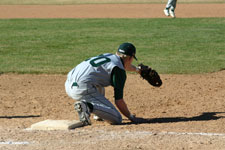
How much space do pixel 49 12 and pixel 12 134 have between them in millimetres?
18557

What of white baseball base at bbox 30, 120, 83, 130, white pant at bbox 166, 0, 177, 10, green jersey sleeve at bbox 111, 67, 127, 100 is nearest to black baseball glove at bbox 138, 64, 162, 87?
green jersey sleeve at bbox 111, 67, 127, 100

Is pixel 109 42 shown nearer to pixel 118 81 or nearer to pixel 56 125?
pixel 118 81

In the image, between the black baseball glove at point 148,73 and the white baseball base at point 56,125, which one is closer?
the white baseball base at point 56,125

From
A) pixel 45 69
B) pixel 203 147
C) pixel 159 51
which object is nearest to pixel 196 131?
pixel 203 147

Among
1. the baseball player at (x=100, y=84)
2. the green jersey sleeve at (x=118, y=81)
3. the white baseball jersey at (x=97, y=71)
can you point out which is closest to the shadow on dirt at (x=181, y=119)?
the baseball player at (x=100, y=84)

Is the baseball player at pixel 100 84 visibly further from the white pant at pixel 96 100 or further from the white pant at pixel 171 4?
the white pant at pixel 171 4

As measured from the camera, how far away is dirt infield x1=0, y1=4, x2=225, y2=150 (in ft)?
16.0

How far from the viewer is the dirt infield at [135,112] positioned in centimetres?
488

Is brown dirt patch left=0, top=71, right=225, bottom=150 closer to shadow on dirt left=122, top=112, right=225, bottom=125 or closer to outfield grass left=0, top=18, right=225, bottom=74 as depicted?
shadow on dirt left=122, top=112, right=225, bottom=125

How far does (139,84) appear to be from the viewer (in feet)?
28.9

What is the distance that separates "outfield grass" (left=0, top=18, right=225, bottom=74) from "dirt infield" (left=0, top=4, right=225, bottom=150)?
Answer: 1099 millimetres

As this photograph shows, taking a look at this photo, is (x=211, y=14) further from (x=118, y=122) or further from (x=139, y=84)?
(x=118, y=122)

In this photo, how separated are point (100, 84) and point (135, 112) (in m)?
1.05

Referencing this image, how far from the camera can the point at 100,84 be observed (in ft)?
20.2
